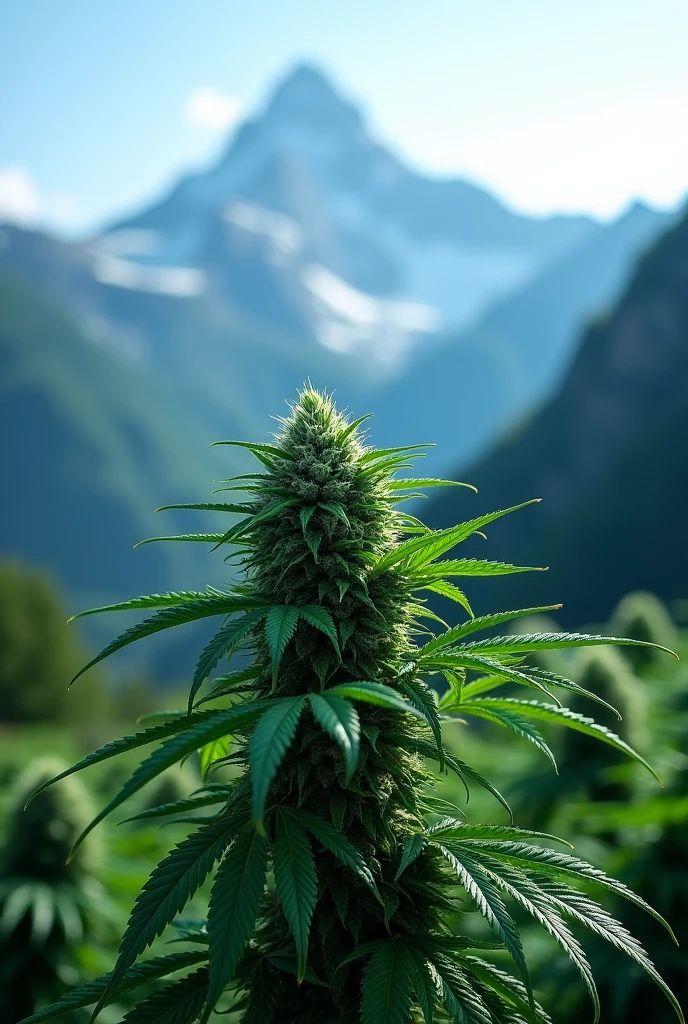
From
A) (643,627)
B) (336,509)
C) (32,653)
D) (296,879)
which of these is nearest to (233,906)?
(296,879)

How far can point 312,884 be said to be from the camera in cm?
185

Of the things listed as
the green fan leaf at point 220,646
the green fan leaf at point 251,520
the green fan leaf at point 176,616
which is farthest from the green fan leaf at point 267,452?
the green fan leaf at point 220,646

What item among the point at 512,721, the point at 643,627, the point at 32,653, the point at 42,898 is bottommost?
the point at 42,898

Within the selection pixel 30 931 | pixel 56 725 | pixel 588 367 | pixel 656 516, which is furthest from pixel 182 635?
pixel 30 931

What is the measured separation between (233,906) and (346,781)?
1.15 ft

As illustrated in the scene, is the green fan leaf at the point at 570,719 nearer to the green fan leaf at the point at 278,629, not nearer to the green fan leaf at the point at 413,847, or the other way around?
the green fan leaf at the point at 413,847

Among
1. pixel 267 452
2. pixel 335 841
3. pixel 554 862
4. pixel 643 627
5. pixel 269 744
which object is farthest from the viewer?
pixel 643 627

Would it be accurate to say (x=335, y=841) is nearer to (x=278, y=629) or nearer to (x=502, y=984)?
(x=278, y=629)

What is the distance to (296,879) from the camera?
1.86 meters

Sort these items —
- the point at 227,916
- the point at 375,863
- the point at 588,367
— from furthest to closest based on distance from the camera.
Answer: the point at 588,367 < the point at 375,863 < the point at 227,916

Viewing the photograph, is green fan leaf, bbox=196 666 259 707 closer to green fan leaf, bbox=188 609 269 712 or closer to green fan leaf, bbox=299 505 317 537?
green fan leaf, bbox=188 609 269 712

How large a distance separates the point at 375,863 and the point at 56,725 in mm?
51177

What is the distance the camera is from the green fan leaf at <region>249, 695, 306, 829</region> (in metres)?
1.52

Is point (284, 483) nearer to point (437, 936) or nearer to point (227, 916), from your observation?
point (227, 916)
